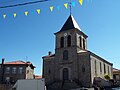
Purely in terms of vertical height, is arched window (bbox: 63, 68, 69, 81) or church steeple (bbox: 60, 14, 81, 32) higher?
church steeple (bbox: 60, 14, 81, 32)

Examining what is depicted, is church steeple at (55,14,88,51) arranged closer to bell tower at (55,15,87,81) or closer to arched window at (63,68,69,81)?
bell tower at (55,15,87,81)

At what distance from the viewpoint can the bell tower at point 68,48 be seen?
4162cm

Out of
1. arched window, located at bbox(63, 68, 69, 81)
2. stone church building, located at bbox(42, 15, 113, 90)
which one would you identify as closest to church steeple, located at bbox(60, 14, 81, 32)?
stone church building, located at bbox(42, 15, 113, 90)

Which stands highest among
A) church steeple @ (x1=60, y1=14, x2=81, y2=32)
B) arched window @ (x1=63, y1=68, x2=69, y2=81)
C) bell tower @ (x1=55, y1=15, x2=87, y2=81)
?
church steeple @ (x1=60, y1=14, x2=81, y2=32)

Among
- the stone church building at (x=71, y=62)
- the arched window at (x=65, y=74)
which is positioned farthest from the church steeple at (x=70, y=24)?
the arched window at (x=65, y=74)

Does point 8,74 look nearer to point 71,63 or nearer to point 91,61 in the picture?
point 71,63

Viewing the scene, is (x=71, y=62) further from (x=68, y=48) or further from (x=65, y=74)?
(x=68, y=48)

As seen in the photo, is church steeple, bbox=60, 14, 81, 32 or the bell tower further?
church steeple, bbox=60, 14, 81, 32

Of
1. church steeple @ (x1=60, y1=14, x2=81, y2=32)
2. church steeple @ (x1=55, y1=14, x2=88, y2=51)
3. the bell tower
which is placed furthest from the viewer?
church steeple @ (x1=60, y1=14, x2=81, y2=32)

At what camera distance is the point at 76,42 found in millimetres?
42531

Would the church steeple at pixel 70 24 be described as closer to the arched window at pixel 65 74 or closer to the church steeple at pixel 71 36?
the church steeple at pixel 71 36

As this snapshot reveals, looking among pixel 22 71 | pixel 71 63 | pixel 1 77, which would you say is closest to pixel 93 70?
pixel 71 63

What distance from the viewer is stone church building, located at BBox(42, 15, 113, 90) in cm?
3997

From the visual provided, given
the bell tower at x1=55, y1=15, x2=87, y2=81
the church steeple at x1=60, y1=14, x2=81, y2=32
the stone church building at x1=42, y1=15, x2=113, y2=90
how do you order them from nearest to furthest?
1. the stone church building at x1=42, y1=15, x2=113, y2=90
2. the bell tower at x1=55, y1=15, x2=87, y2=81
3. the church steeple at x1=60, y1=14, x2=81, y2=32
